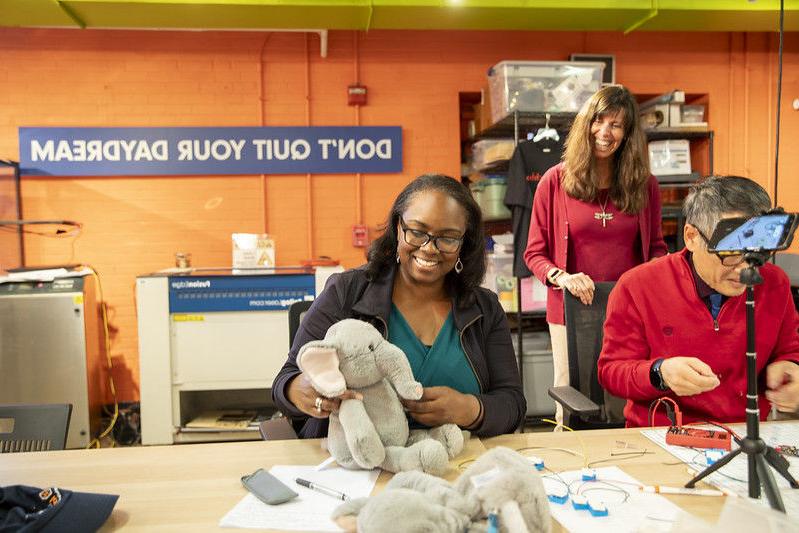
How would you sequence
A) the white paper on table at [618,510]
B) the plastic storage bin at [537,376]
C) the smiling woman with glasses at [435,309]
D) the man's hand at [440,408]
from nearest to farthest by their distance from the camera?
the white paper on table at [618,510] < the man's hand at [440,408] < the smiling woman with glasses at [435,309] < the plastic storage bin at [537,376]

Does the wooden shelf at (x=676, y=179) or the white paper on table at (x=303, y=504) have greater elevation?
the wooden shelf at (x=676, y=179)

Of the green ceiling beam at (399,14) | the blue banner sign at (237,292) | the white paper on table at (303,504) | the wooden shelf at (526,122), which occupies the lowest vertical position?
the white paper on table at (303,504)

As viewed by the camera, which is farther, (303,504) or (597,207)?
(597,207)

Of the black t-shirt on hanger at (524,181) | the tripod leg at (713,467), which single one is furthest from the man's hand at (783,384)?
the black t-shirt on hanger at (524,181)

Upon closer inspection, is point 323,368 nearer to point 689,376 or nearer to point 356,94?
point 689,376

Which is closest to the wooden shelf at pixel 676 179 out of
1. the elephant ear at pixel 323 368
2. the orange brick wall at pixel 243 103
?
the orange brick wall at pixel 243 103

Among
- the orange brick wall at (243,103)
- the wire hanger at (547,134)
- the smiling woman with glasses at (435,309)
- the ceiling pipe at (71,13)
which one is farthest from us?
the orange brick wall at (243,103)

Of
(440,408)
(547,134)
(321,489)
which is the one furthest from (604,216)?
(321,489)

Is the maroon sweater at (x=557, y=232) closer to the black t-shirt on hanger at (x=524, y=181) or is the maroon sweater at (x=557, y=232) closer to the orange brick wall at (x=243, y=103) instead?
the black t-shirt on hanger at (x=524, y=181)

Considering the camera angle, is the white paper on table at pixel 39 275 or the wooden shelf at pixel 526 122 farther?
the wooden shelf at pixel 526 122

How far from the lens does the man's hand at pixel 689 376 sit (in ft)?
4.26

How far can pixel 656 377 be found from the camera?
56.6 inches

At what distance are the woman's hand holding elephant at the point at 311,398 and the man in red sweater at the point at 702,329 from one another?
805 millimetres

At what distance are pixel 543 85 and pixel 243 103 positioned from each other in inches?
83.8
